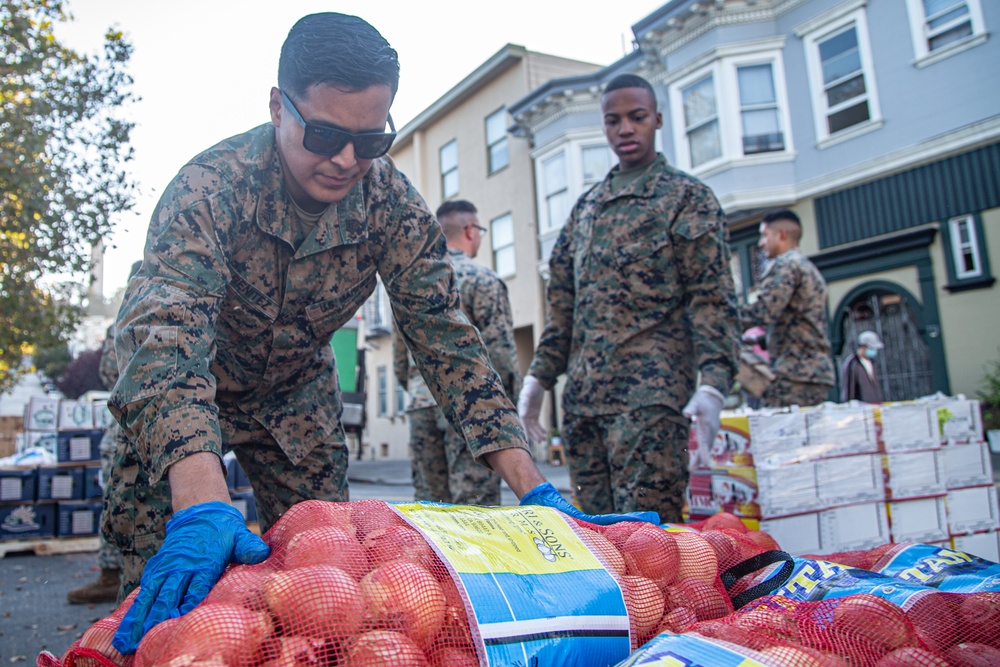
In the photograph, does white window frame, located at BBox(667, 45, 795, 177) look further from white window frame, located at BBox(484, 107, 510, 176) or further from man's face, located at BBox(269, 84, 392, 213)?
man's face, located at BBox(269, 84, 392, 213)

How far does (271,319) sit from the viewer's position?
2.21 metres

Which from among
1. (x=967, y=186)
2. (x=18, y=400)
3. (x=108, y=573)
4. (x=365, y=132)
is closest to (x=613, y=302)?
(x=365, y=132)

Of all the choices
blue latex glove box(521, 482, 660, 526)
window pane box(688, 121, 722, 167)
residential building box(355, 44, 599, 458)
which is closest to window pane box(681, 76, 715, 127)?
window pane box(688, 121, 722, 167)

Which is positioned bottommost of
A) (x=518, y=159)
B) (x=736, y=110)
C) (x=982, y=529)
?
(x=982, y=529)

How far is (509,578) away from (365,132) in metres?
1.28

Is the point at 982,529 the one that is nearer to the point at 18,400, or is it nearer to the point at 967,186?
the point at 967,186

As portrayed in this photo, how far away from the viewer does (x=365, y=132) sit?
1.98 m

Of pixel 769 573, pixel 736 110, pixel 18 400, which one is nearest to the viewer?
pixel 769 573

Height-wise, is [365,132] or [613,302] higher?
[365,132]

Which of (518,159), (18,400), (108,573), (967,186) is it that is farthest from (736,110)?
(18,400)

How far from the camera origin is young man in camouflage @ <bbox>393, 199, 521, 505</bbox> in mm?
4469

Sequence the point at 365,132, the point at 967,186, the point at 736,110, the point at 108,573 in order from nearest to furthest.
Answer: the point at 365,132 < the point at 108,573 < the point at 967,186 < the point at 736,110

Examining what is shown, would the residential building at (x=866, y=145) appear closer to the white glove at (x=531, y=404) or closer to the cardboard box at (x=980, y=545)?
the cardboard box at (x=980, y=545)

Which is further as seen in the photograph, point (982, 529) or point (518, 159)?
point (518, 159)
